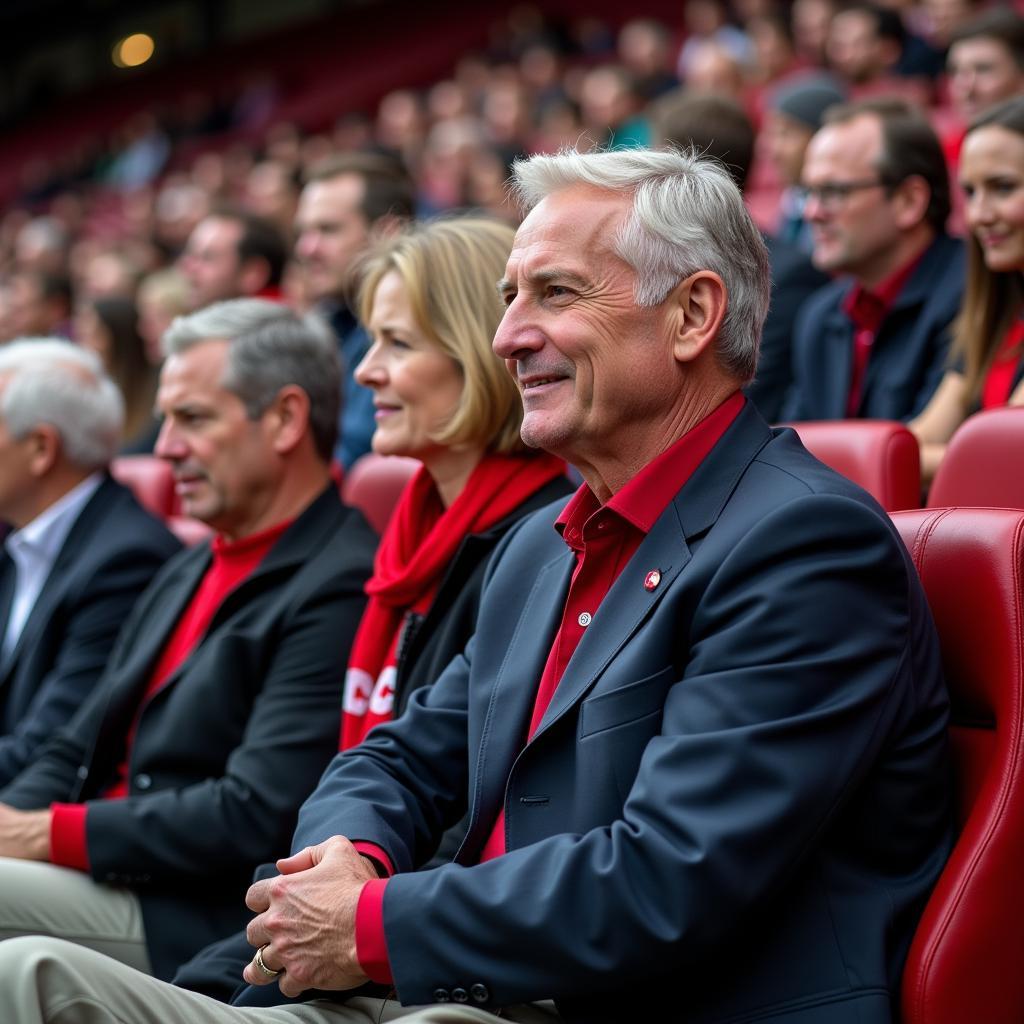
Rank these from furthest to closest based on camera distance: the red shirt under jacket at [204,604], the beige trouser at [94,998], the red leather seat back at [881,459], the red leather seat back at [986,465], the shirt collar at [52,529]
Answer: the shirt collar at [52,529] < the red shirt under jacket at [204,604] < the red leather seat back at [881,459] < the red leather seat back at [986,465] < the beige trouser at [94,998]

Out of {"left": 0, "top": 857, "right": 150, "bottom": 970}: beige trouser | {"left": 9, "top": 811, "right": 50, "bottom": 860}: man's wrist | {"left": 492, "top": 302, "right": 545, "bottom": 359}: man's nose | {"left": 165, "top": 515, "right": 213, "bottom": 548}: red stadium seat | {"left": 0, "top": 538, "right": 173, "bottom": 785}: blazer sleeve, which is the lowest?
{"left": 0, "top": 857, "right": 150, "bottom": 970}: beige trouser

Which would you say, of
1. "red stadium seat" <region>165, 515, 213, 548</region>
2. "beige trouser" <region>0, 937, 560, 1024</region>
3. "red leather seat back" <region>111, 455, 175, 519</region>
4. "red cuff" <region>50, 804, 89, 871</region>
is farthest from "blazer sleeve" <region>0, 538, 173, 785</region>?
"beige trouser" <region>0, 937, 560, 1024</region>

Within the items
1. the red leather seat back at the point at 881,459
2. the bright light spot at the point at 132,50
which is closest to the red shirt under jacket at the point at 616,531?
the red leather seat back at the point at 881,459

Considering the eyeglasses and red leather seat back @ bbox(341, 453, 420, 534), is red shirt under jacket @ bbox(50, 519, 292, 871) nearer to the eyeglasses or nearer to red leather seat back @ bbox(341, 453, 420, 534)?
red leather seat back @ bbox(341, 453, 420, 534)

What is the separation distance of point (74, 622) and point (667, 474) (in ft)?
5.47

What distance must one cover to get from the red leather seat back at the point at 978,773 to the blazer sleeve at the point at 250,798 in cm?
98

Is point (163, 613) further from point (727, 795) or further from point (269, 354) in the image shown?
point (727, 795)

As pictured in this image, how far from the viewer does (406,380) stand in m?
2.23

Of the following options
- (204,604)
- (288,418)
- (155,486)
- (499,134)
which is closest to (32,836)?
(204,604)

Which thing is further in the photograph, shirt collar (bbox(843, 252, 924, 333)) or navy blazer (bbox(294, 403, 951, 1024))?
shirt collar (bbox(843, 252, 924, 333))

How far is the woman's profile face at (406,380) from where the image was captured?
2.21m

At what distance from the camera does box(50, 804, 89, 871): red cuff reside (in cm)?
216

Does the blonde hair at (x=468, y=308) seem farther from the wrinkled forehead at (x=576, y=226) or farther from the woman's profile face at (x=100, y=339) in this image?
the woman's profile face at (x=100, y=339)

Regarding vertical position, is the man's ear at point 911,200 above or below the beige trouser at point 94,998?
above
